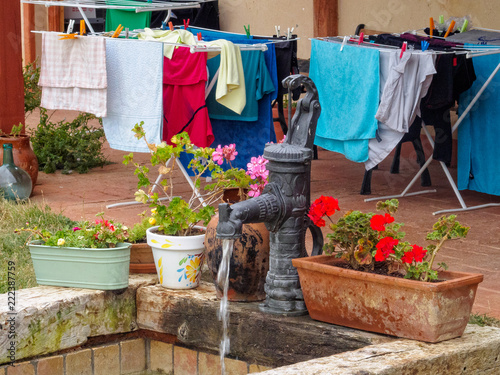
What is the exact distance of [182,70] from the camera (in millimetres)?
5031

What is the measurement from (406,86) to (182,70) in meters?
1.40

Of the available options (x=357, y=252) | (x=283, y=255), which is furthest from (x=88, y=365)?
(x=357, y=252)

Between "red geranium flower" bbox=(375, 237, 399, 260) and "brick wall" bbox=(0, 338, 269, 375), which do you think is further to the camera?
"brick wall" bbox=(0, 338, 269, 375)

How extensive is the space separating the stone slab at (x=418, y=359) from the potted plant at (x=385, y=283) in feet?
0.19

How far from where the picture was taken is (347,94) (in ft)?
17.3

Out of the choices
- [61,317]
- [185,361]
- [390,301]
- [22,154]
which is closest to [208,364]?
[185,361]

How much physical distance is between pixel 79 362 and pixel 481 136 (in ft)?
11.9

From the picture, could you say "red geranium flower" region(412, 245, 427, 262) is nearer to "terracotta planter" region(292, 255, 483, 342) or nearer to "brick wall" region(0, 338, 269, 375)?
"terracotta planter" region(292, 255, 483, 342)

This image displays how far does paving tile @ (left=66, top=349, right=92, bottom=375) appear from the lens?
115 inches

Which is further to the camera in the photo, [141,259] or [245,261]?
[141,259]

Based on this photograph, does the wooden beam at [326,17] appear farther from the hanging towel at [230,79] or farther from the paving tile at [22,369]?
the paving tile at [22,369]

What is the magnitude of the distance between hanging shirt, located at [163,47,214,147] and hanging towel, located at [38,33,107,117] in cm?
41

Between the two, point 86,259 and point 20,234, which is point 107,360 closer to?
point 86,259

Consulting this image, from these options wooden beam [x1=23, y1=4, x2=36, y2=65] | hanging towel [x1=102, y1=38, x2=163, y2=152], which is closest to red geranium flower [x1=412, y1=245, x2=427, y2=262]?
hanging towel [x1=102, y1=38, x2=163, y2=152]
